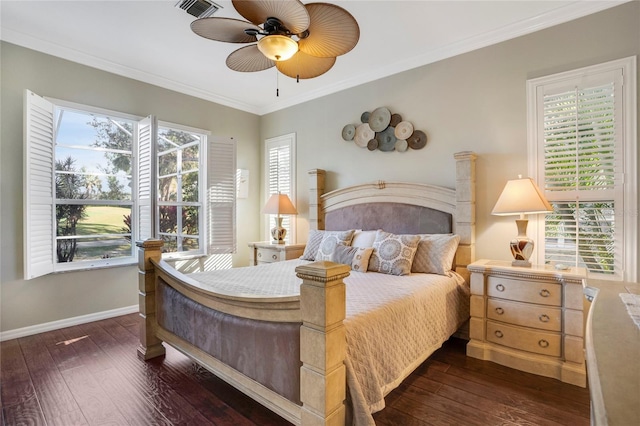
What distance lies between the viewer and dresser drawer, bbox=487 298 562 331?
90.2 inches

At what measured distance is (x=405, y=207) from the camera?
3395mm

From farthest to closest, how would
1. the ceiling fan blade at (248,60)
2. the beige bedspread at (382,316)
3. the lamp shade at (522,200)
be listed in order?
the lamp shade at (522,200) → the ceiling fan blade at (248,60) → the beige bedspread at (382,316)

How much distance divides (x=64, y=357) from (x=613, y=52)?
5.07 metres

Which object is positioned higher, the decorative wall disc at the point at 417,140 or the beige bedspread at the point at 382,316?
the decorative wall disc at the point at 417,140

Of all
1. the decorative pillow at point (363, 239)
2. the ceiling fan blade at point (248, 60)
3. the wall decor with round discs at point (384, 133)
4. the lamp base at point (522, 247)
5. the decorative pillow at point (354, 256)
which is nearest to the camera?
the ceiling fan blade at point (248, 60)

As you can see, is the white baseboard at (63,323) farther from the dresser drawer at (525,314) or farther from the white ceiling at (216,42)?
the dresser drawer at (525,314)

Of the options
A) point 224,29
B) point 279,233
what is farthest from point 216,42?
point 279,233

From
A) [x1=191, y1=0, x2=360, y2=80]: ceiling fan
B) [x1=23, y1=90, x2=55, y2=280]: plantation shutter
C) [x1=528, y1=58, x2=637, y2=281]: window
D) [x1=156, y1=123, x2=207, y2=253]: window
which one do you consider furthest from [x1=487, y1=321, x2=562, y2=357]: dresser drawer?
[x1=23, y1=90, x2=55, y2=280]: plantation shutter

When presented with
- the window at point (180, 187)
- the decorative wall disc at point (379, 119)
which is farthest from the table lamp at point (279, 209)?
the decorative wall disc at point (379, 119)

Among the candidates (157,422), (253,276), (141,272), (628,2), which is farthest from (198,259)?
(628,2)

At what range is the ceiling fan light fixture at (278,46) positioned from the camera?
1795 millimetres

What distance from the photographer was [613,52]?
8.04 feet

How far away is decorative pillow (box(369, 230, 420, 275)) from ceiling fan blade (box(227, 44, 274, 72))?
1793 mm

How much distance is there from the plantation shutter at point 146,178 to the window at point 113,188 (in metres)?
0.01
